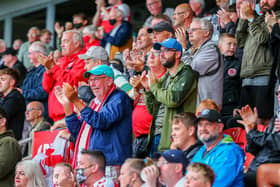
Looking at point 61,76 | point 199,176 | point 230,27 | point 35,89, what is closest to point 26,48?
point 35,89

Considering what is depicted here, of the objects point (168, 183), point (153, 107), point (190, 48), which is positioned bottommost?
point (168, 183)

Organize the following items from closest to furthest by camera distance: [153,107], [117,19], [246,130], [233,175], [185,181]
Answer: [185,181]
[233,175]
[246,130]
[153,107]
[117,19]

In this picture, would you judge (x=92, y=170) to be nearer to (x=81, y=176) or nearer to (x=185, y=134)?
(x=81, y=176)

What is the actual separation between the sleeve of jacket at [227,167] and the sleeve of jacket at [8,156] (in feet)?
10.3

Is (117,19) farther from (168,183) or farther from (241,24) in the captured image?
(168,183)

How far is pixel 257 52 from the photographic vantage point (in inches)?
364

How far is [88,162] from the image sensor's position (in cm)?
773

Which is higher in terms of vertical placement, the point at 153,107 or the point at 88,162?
the point at 153,107

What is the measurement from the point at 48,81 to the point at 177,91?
341 cm

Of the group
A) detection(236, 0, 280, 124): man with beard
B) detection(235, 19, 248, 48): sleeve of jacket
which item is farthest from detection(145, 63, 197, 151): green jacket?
detection(235, 19, 248, 48): sleeve of jacket

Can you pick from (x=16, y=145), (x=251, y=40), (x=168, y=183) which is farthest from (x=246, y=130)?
(x=16, y=145)

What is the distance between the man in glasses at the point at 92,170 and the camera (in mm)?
7719

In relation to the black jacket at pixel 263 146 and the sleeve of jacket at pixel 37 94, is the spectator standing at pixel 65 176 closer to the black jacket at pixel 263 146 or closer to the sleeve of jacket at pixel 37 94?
the black jacket at pixel 263 146

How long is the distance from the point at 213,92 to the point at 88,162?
68.2 inches
